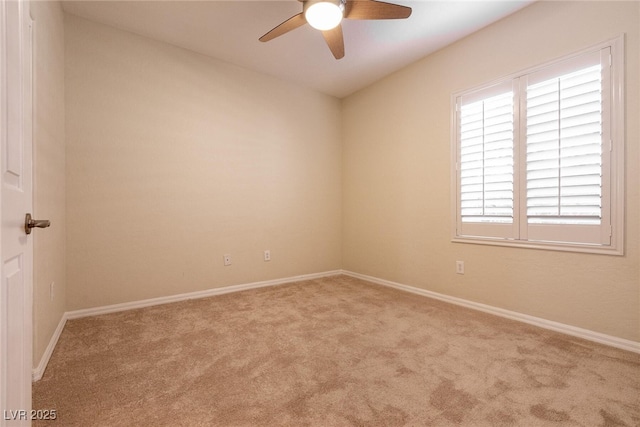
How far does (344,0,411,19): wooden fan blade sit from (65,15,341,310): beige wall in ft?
6.13

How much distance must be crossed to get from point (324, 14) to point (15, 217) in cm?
195

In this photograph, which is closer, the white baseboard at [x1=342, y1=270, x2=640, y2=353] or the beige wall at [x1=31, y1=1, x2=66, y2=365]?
the beige wall at [x1=31, y1=1, x2=66, y2=365]

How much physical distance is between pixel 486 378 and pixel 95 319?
3.01 metres

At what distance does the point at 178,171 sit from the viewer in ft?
10.1

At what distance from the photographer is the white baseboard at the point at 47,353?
1628mm

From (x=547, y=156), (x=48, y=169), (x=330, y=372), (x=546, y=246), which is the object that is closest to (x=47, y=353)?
(x=48, y=169)

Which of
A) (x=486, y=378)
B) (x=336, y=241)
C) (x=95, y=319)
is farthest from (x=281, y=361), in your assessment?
(x=336, y=241)

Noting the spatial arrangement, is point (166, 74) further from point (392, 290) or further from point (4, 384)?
point (392, 290)

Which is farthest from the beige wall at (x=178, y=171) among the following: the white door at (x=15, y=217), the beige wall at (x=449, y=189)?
the white door at (x=15, y=217)

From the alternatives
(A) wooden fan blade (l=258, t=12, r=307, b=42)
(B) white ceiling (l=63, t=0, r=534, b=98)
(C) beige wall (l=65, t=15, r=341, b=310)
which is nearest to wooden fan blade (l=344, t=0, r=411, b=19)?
(A) wooden fan blade (l=258, t=12, r=307, b=42)

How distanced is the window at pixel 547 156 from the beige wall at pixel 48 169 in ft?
10.8

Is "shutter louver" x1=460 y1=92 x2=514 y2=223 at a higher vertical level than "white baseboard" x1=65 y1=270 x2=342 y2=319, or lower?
higher

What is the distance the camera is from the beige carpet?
4.47ft

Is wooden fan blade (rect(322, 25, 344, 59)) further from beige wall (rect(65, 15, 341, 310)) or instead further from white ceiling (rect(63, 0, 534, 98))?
beige wall (rect(65, 15, 341, 310))
